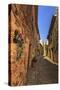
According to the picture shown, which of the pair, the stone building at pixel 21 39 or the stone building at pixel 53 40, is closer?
the stone building at pixel 21 39

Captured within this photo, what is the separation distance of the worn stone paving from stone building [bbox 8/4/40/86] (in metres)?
0.06

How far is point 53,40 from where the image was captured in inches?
85.9

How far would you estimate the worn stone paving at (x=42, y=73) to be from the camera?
2.10 meters

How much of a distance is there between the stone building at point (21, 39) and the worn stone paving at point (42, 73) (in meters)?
0.06

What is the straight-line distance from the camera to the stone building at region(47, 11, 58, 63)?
7.12 ft

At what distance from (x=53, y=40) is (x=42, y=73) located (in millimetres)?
345

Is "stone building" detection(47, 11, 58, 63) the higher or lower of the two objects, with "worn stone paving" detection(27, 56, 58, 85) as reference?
higher

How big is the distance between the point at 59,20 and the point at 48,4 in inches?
7.7

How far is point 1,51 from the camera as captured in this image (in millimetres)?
2061

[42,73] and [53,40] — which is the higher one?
[53,40]

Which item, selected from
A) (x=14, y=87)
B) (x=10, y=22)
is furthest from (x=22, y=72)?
(x=10, y=22)

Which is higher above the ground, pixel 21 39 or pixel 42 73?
pixel 21 39

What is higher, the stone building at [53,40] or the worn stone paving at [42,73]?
the stone building at [53,40]

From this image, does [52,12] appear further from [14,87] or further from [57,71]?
[14,87]
